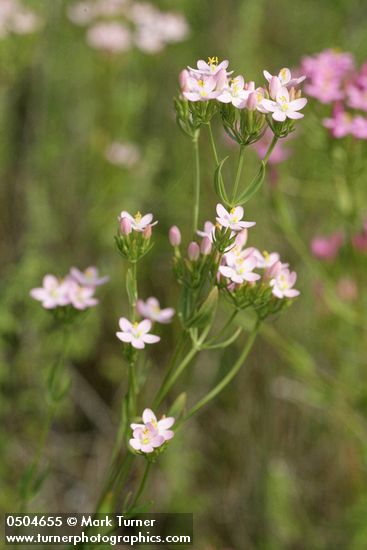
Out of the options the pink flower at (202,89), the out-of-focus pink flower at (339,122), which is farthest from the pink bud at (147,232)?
the out-of-focus pink flower at (339,122)

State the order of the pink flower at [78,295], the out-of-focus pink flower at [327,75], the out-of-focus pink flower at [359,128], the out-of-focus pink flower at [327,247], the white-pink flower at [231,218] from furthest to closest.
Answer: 1. the out-of-focus pink flower at [327,247]
2. the out-of-focus pink flower at [327,75]
3. the out-of-focus pink flower at [359,128]
4. the pink flower at [78,295]
5. the white-pink flower at [231,218]

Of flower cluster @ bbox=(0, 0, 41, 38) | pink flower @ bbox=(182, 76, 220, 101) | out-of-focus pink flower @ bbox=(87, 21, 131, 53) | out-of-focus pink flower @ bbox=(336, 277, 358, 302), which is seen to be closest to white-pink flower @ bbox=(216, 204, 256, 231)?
pink flower @ bbox=(182, 76, 220, 101)

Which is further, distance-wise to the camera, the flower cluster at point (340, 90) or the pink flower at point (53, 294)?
the flower cluster at point (340, 90)

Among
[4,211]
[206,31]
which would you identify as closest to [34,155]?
[4,211]

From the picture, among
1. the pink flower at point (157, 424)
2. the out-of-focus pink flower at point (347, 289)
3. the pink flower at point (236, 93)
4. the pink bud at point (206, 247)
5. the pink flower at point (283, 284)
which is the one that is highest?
the out-of-focus pink flower at point (347, 289)

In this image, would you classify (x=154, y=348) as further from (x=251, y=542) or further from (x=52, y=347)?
(x=251, y=542)

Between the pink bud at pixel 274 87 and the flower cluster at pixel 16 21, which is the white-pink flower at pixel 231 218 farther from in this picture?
the flower cluster at pixel 16 21
